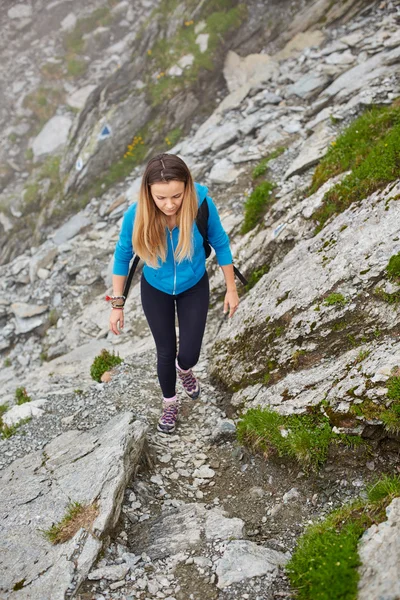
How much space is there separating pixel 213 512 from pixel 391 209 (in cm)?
430

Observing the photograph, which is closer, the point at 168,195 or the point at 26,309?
the point at 168,195

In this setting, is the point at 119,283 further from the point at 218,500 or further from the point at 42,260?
the point at 42,260

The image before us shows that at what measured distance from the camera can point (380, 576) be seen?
3.42 m

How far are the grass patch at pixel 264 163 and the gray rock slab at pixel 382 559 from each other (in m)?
9.34

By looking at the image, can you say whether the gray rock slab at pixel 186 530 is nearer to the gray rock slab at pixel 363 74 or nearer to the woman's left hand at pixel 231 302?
the woman's left hand at pixel 231 302

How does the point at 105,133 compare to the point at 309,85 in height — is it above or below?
above

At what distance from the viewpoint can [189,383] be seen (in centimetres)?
682

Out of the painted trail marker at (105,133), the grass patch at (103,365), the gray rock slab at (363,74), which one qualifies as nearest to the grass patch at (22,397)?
the grass patch at (103,365)

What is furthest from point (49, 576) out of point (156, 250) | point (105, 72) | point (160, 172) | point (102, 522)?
point (105, 72)

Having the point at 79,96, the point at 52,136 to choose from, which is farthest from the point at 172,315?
the point at 79,96

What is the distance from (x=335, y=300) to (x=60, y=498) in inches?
155

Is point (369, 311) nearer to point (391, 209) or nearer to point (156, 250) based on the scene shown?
point (391, 209)

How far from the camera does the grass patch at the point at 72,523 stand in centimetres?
441

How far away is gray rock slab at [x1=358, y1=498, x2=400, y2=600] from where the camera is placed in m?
3.32
